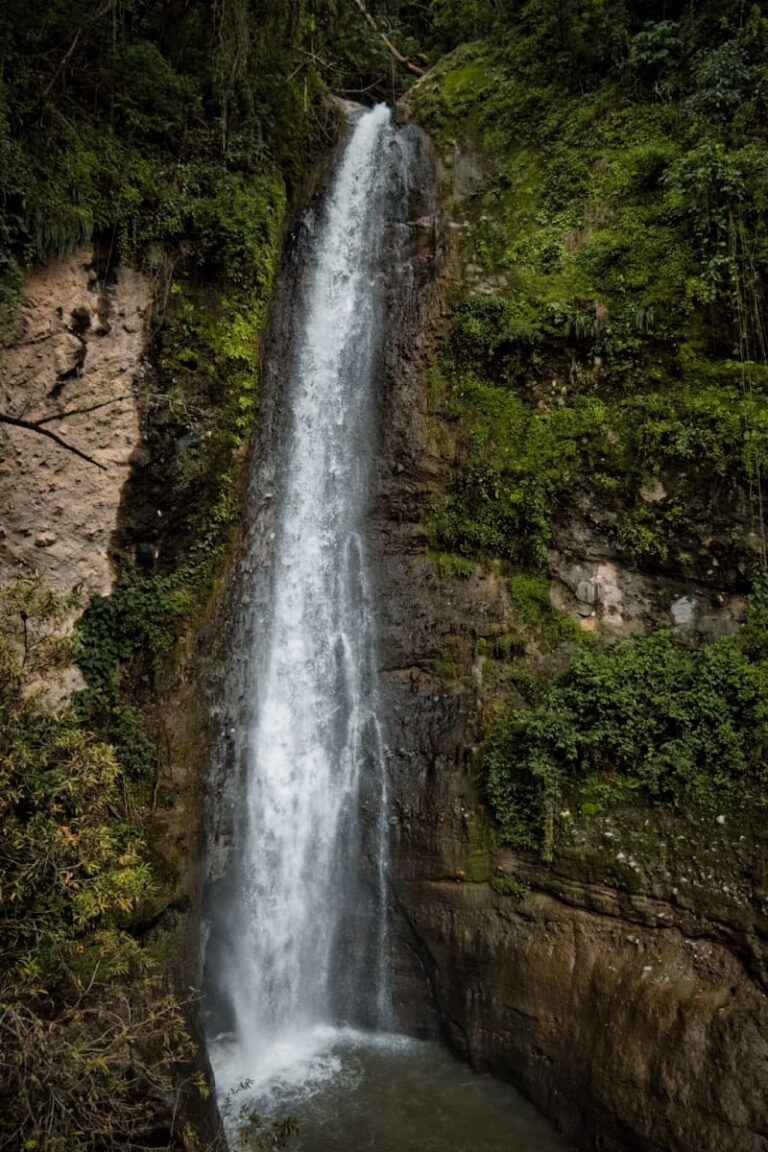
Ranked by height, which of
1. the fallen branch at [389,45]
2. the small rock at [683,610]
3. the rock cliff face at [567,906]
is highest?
the fallen branch at [389,45]

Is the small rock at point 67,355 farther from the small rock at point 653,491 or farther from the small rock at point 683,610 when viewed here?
the small rock at point 683,610

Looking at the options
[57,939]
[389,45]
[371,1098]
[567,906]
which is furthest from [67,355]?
[389,45]

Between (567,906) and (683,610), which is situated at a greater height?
(683,610)

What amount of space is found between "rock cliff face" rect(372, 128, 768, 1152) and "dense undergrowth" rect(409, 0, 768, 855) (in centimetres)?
37

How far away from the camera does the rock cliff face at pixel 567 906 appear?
7031 millimetres

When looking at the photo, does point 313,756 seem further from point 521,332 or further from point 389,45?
point 389,45

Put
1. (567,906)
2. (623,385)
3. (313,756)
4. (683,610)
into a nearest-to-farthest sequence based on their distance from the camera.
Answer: (567,906), (683,610), (313,756), (623,385)

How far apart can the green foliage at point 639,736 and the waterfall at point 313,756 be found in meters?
2.03

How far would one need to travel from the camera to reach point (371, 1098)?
7.75 metres

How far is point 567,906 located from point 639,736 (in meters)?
2.24

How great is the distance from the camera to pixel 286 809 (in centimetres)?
969

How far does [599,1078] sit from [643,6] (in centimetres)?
1684

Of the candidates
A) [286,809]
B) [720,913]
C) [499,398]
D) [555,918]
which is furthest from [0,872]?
[499,398]

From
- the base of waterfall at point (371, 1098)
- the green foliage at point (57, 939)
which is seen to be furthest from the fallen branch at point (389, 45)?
the base of waterfall at point (371, 1098)
